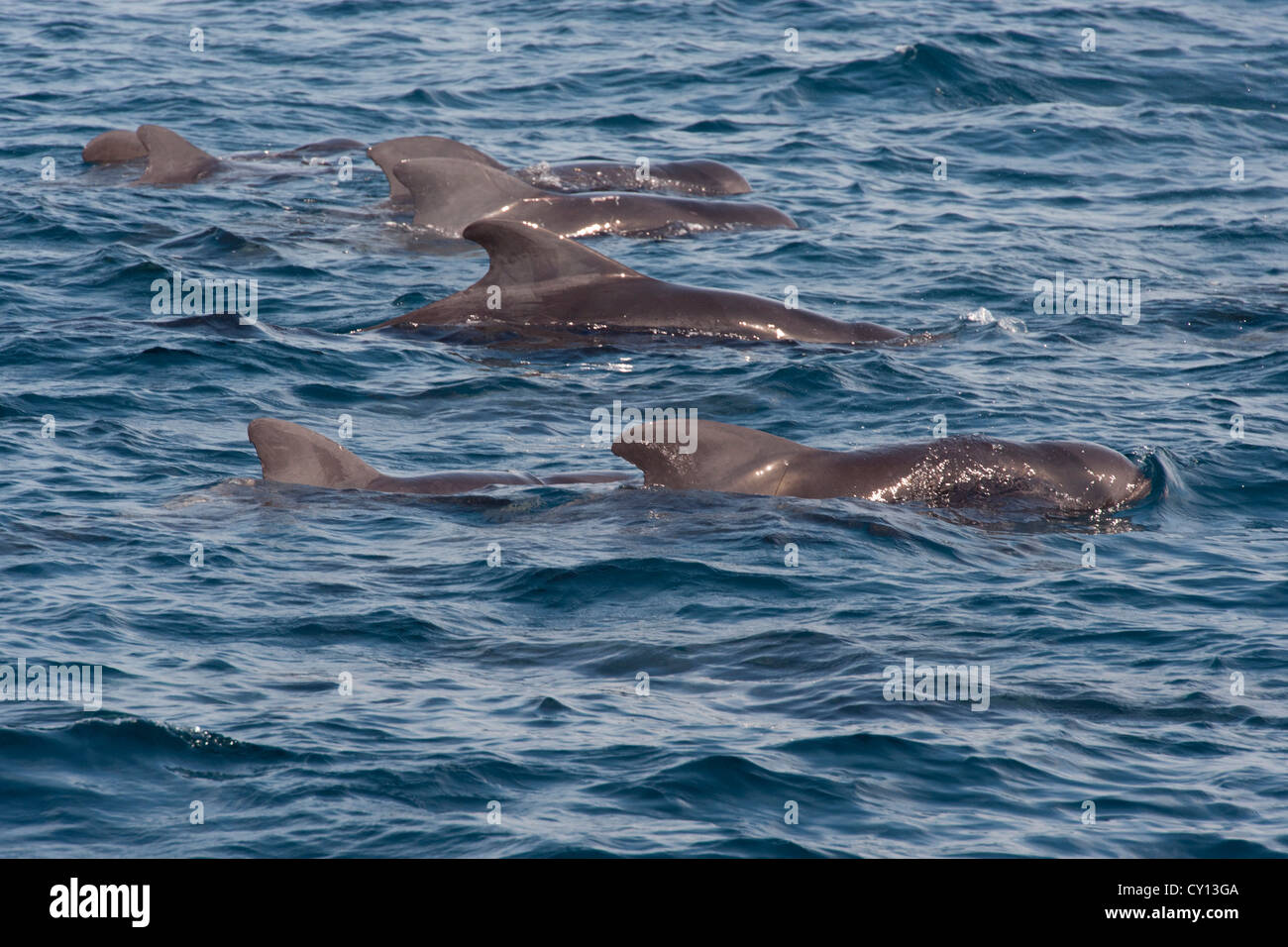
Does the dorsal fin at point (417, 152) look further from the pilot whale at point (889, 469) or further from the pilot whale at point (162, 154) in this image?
the pilot whale at point (889, 469)

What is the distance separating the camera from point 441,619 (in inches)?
414

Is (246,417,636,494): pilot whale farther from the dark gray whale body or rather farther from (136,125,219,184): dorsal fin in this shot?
(136,125,219,184): dorsal fin

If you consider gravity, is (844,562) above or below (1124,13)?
below

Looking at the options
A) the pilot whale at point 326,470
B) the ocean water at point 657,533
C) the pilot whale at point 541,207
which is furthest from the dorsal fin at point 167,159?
the pilot whale at point 326,470

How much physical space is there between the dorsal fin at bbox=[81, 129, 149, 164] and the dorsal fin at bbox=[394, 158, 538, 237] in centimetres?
604

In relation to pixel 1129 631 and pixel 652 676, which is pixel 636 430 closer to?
pixel 652 676

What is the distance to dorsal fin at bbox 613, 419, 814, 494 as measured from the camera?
1221 cm

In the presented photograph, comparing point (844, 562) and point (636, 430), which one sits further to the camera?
point (636, 430)

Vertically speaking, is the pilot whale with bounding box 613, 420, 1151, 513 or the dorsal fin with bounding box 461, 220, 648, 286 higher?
the dorsal fin with bounding box 461, 220, 648, 286

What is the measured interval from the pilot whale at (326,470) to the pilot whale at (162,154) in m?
12.3

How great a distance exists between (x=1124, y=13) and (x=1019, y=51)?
4927 millimetres

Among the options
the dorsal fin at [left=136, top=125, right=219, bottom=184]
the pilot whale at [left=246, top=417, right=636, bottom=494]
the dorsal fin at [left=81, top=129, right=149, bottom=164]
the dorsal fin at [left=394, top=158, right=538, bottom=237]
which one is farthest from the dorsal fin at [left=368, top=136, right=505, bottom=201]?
the pilot whale at [left=246, top=417, right=636, bottom=494]

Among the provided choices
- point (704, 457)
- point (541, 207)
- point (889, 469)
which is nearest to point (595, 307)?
point (541, 207)
